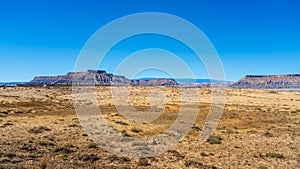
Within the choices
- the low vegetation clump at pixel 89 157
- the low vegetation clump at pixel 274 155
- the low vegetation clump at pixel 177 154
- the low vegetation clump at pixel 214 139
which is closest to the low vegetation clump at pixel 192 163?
the low vegetation clump at pixel 177 154

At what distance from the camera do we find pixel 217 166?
49.5ft

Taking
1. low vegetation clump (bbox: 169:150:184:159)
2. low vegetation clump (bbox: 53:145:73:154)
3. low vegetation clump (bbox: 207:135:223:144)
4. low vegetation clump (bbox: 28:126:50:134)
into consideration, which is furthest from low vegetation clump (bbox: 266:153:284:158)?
low vegetation clump (bbox: 28:126:50:134)

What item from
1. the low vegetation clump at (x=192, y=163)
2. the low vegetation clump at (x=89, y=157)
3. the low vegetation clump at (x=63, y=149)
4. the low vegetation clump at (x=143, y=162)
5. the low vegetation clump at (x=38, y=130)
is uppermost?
the low vegetation clump at (x=38, y=130)

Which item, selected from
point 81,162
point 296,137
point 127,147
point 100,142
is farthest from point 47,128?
point 296,137

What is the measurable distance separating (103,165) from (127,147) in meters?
4.22

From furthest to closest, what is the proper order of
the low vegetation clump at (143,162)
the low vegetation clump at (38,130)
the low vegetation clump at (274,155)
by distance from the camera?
the low vegetation clump at (38,130)
the low vegetation clump at (274,155)
the low vegetation clump at (143,162)

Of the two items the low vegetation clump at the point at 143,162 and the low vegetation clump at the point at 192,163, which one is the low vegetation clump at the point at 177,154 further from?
the low vegetation clump at the point at 143,162

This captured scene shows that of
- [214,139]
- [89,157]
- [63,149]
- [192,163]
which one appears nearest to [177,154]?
[192,163]

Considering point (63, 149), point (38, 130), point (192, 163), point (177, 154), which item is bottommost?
point (192, 163)

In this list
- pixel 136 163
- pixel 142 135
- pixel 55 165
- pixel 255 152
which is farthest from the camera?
pixel 142 135

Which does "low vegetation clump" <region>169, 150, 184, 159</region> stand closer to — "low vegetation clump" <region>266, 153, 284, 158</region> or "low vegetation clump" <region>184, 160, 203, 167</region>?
"low vegetation clump" <region>184, 160, 203, 167</region>

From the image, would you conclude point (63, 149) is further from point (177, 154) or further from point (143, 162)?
point (177, 154)

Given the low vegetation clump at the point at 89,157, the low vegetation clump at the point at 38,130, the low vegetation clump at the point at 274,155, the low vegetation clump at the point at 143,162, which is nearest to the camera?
the low vegetation clump at the point at 143,162

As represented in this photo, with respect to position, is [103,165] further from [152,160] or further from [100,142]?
[100,142]
